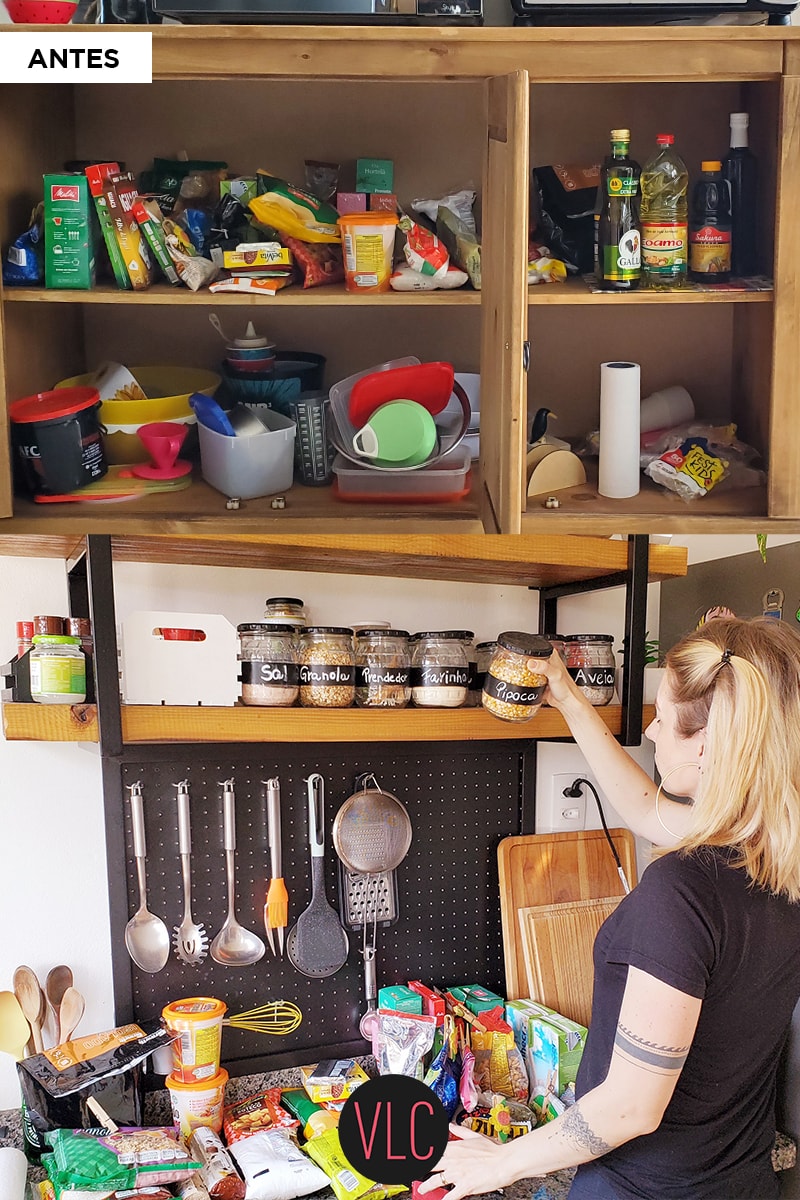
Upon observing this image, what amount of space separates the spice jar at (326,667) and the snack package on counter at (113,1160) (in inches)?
28.4

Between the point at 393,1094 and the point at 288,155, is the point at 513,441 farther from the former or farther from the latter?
the point at 393,1094

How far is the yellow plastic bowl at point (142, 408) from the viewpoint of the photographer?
5.40 feet

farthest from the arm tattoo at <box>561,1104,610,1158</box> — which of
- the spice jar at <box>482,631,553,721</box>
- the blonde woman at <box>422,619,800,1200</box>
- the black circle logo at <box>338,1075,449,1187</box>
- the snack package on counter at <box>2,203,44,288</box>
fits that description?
the snack package on counter at <box>2,203,44,288</box>

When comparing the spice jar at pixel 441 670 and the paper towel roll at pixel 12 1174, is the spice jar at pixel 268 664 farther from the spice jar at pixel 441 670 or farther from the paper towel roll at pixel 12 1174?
the paper towel roll at pixel 12 1174

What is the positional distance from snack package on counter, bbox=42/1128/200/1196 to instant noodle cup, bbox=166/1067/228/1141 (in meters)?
0.09

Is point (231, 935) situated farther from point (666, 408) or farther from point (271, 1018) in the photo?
→ point (666, 408)

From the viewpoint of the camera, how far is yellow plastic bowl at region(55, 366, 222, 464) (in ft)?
5.40

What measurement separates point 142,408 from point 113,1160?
1.13m

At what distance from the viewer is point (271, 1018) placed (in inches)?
78.5

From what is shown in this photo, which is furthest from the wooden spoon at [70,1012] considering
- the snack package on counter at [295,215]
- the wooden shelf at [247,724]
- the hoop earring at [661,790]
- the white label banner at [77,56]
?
the white label banner at [77,56]

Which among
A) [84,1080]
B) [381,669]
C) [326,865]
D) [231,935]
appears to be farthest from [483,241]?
[84,1080]

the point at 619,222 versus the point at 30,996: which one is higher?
the point at 619,222

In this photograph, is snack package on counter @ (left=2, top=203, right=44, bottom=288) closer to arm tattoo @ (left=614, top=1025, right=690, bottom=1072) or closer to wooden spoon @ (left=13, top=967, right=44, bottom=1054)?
wooden spoon @ (left=13, top=967, right=44, bottom=1054)

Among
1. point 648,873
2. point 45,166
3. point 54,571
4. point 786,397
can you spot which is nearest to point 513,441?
point 786,397
